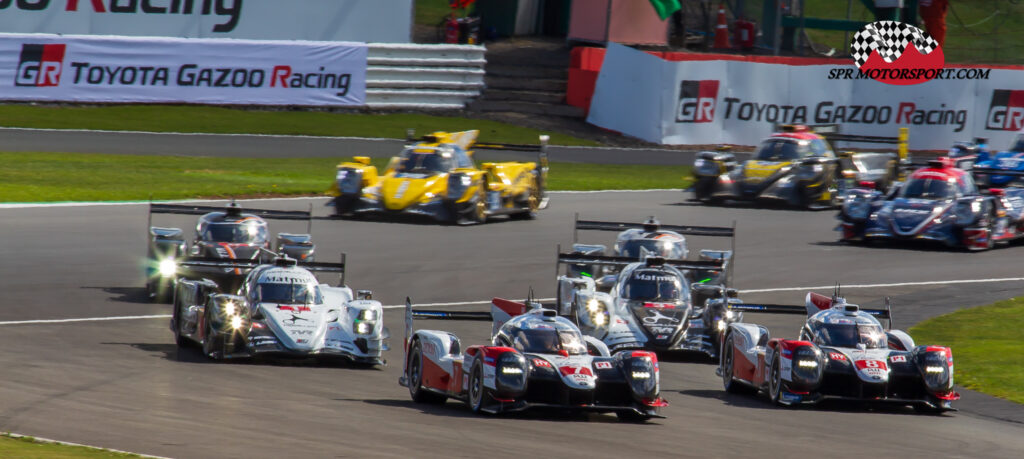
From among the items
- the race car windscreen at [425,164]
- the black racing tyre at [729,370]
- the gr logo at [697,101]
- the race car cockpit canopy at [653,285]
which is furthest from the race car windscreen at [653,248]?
the gr logo at [697,101]

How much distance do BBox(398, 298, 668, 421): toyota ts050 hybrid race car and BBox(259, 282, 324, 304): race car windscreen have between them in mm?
2833

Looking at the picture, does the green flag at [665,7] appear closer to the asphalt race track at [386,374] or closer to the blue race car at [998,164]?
the blue race car at [998,164]

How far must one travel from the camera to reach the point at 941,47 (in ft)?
179

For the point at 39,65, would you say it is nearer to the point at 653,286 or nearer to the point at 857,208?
the point at 857,208

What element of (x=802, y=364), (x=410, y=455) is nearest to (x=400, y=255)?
(x=802, y=364)

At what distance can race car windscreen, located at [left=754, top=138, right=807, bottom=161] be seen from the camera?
35.9 m

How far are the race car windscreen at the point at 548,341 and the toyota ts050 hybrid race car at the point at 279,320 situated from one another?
2857 mm

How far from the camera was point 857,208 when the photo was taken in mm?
31297

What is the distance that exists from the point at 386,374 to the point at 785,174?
1990 centimetres

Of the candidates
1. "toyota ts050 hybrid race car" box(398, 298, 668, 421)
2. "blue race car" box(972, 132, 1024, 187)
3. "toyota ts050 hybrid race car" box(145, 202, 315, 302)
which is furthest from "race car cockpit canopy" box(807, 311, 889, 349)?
"blue race car" box(972, 132, 1024, 187)

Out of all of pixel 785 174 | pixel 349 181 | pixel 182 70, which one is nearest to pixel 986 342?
pixel 785 174

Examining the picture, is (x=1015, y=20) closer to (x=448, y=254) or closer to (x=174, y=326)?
(x=448, y=254)

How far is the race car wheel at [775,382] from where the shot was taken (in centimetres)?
1644

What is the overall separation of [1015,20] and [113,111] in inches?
1539
